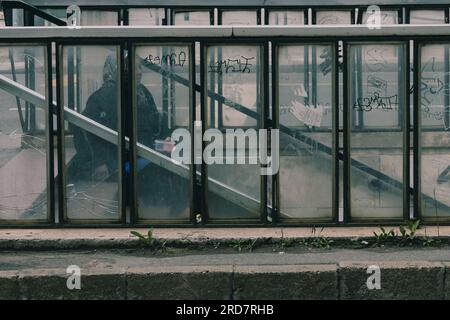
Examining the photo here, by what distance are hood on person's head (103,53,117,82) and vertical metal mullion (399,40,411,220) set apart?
2654mm

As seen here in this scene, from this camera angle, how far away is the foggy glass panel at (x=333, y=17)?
1070cm

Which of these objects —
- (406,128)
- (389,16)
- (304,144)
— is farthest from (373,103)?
(389,16)

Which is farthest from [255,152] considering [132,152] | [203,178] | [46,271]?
[46,271]

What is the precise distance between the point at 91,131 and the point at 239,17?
3.37 m

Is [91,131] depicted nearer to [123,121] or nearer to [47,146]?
[123,121]

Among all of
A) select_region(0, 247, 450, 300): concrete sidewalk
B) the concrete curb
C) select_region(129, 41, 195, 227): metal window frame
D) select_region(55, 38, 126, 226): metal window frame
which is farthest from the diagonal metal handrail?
the concrete curb

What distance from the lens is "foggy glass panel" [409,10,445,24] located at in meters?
10.8

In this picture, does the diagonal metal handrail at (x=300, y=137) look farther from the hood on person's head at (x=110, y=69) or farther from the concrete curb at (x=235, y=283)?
the concrete curb at (x=235, y=283)

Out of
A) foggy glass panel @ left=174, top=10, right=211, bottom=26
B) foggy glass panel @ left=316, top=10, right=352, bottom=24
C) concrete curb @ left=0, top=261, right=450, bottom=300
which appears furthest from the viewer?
foggy glass panel @ left=174, top=10, right=211, bottom=26

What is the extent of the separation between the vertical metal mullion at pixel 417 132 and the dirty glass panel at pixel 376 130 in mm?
118

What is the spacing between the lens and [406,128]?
823 centimetres

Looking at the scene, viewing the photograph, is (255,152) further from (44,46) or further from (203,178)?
(44,46)

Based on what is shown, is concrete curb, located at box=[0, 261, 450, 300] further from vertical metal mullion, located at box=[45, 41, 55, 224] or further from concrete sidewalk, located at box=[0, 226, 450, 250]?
vertical metal mullion, located at box=[45, 41, 55, 224]

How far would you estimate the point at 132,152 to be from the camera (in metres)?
8.23
